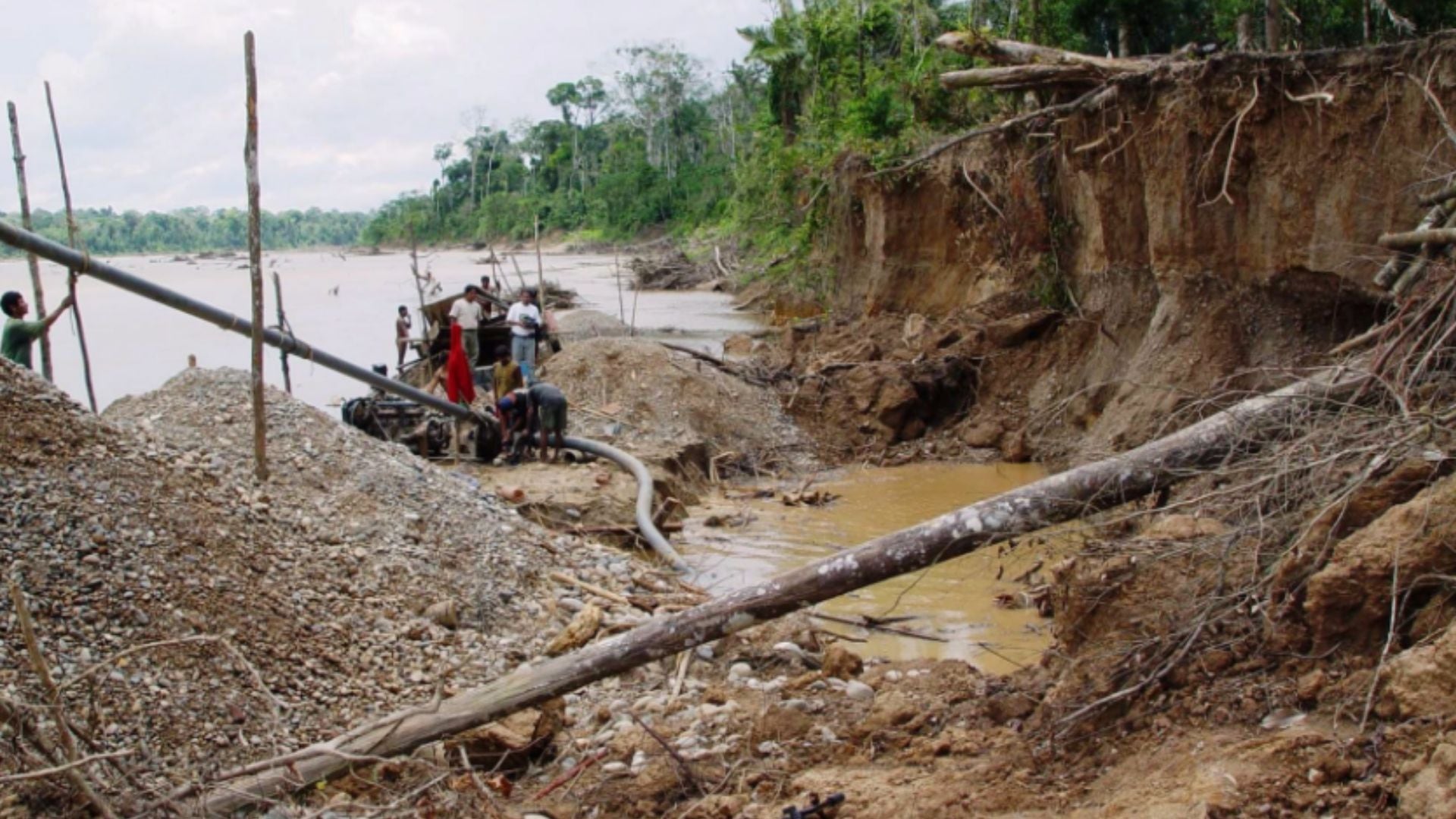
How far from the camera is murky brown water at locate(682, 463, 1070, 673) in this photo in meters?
8.03

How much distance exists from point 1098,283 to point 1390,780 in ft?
34.9

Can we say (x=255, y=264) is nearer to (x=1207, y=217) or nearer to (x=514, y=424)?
(x=514, y=424)

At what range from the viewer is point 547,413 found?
12117 millimetres

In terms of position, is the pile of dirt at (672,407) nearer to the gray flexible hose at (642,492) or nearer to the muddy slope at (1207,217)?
the gray flexible hose at (642,492)

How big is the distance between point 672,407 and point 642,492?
151 inches

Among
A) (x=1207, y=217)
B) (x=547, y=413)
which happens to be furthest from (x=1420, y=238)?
(x=547, y=413)

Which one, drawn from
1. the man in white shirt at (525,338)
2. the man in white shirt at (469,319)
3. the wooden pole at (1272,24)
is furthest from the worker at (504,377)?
the wooden pole at (1272,24)

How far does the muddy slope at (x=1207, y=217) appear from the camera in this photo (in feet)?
32.5

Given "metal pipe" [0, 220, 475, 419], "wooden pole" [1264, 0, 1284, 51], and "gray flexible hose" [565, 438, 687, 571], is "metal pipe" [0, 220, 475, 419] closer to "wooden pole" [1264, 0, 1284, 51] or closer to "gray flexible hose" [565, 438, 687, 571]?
"gray flexible hose" [565, 438, 687, 571]

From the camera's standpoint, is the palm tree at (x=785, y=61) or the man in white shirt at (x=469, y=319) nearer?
the man in white shirt at (x=469, y=319)

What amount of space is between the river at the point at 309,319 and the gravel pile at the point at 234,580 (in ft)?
22.3

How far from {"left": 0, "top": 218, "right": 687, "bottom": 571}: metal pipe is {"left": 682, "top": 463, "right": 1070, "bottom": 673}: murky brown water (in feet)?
1.85

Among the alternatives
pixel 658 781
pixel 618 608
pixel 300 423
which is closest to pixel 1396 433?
pixel 658 781

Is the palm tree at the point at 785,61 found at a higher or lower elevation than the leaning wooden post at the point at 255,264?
higher
